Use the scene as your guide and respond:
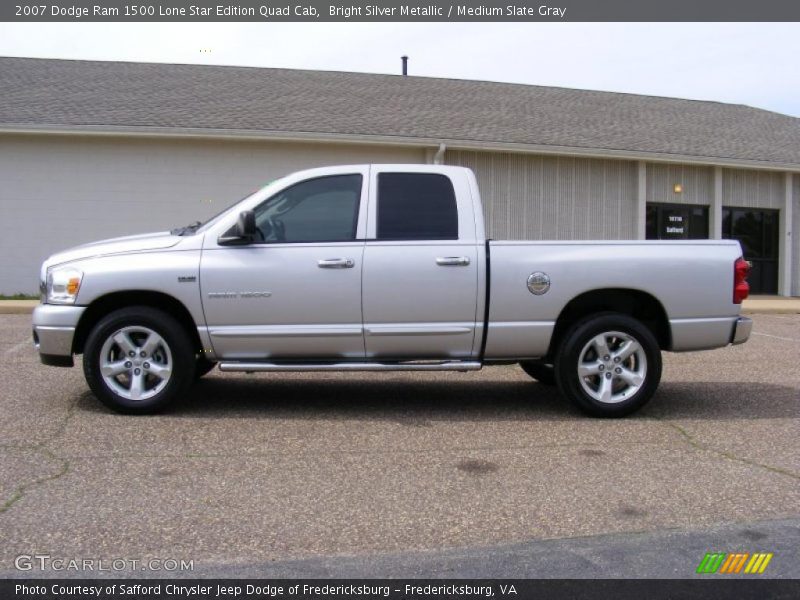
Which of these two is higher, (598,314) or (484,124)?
(484,124)

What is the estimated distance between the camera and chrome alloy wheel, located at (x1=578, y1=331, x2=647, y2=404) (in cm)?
628

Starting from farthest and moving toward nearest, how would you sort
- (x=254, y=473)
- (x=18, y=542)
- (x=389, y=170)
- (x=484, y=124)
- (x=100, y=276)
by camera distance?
(x=484, y=124) → (x=389, y=170) → (x=100, y=276) → (x=254, y=473) → (x=18, y=542)

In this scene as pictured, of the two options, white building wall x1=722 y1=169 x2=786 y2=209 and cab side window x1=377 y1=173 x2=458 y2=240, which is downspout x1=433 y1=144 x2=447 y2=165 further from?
cab side window x1=377 y1=173 x2=458 y2=240

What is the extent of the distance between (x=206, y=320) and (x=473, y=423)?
2269mm

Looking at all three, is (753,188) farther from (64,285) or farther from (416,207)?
(64,285)

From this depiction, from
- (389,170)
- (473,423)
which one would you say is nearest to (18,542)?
(473,423)

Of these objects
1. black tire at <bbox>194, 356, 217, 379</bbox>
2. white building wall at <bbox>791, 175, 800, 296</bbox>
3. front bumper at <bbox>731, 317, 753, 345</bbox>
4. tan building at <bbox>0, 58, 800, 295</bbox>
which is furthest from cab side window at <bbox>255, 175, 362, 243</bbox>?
white building wall at <bbox>791, 175, 800, 296</bbox>

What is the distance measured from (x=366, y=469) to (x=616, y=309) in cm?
291

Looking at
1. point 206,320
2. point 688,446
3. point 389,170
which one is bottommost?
point 688,446

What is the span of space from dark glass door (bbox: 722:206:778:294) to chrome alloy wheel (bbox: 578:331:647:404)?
599 inches

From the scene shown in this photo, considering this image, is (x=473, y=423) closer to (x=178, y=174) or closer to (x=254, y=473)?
(x=254, y=473)

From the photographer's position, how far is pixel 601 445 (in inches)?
220

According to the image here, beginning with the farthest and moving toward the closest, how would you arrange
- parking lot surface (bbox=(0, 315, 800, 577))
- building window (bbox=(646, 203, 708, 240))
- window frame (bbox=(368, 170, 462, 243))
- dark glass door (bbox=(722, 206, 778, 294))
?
dark glass door (bbox=(722, 206, 778, 294)) → building window (bbox=(646, 203, 708, 240)) → window frame (bbox=(368, 170, 462, 243)) → parking lot surface (bbox=(0, 315, 800, 577))

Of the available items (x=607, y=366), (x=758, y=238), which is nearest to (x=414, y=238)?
(x=607, y=366)
